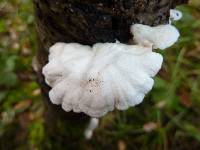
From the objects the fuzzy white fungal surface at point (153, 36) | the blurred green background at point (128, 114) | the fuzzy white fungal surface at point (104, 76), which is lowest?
the blurred green background at point (128, 114)

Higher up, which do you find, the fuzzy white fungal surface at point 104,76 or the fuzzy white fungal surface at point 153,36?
the fuzzy white fungal surface at point 153,36

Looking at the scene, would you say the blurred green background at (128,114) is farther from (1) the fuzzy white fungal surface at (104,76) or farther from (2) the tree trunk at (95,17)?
(1) the fuzzy white fungal surface at (104,76)

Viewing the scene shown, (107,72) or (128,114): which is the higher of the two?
(107,72)

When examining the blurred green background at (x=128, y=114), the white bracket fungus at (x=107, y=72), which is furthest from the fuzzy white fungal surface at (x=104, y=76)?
the blurred green background at (x=128, y=114)

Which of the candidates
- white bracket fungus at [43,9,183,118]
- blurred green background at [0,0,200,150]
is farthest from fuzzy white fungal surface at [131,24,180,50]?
blurred green background at [0,0,200,150]

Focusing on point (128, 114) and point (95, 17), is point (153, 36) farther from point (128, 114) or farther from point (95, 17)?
point (128, 114)

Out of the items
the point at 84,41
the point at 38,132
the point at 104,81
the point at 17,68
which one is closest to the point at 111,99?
the point at 104,81

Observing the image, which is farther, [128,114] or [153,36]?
[128,114]

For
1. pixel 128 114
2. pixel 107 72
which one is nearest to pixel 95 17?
pixel 107 72
